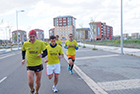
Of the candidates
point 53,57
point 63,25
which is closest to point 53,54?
point 53,57

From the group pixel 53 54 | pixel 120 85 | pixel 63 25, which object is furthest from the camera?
pixel 63 25

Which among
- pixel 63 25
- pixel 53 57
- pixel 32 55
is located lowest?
pixel 53 57

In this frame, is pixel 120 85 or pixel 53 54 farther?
pixel 120 85

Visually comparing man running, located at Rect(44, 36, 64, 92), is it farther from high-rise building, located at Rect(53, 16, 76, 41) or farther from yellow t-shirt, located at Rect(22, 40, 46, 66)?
high-rise building, located at Rect(53, 16, 76, 41)

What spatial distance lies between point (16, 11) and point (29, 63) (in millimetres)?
35176

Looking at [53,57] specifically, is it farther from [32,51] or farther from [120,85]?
[120,85]

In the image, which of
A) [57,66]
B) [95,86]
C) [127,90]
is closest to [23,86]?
[57,66]

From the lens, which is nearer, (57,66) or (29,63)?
(29,63)

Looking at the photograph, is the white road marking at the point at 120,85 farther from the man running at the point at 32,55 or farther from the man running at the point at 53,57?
the man running at the point at 32,55

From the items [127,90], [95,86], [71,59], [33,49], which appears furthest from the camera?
[71,59]

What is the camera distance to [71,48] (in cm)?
707

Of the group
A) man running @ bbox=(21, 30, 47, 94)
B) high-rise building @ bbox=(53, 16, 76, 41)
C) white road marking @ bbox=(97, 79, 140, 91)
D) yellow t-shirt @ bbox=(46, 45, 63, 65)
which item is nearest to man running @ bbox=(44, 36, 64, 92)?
yellow t-shirt @ bbox=(46, 45, 63, 65)

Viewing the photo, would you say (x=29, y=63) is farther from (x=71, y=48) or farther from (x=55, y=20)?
(x=55, y=20)

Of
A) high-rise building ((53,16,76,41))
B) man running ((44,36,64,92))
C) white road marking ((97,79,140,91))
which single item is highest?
high-rise building ((53,16,76,41))
